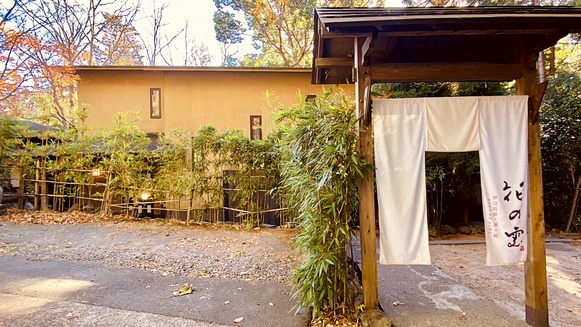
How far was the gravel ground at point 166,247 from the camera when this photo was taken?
4398 millimetres

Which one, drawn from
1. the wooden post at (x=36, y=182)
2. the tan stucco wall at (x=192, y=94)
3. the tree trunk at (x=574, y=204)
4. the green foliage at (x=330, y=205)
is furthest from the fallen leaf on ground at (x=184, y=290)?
the tree trunk at (x=574, y=204)

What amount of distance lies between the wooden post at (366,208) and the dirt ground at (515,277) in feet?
5.49

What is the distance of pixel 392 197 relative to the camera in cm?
288

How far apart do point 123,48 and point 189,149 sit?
13.3m

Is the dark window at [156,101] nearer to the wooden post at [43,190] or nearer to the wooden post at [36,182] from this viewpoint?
the wooden post at [43,190]

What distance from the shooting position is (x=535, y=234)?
285 centimetres

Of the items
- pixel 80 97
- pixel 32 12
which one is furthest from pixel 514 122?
pixel 32 12

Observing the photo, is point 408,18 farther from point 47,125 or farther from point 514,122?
point 47,125

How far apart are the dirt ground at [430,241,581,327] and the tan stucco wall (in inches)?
274

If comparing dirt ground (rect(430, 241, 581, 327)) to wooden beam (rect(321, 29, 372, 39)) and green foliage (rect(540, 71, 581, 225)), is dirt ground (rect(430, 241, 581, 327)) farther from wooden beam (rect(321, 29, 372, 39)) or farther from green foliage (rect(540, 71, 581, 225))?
wooden beam (rect(321, 29, 372, 39))

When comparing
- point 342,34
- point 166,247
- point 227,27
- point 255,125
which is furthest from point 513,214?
point 227,27

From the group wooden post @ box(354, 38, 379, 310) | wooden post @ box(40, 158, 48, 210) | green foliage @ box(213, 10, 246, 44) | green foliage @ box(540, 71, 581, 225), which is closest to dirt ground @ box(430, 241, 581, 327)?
green foliage @ box(540, 71, 581, 225)

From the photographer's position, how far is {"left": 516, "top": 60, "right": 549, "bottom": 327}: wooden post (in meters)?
2.79

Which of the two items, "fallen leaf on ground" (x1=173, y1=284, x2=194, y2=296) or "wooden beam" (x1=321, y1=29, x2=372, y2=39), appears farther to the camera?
"fallen leaf on ground" (x1=173, y1=284, x2=194, y2=296)
